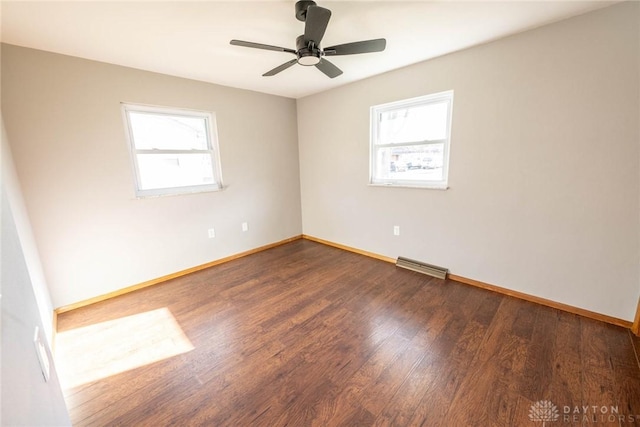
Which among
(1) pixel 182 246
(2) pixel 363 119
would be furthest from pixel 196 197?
(2) pixel 363 119

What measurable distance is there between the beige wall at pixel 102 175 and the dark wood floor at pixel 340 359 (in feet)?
1.45

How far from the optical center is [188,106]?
2979 mm

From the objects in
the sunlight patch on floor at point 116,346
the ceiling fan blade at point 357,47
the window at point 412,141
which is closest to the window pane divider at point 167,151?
the sunlight patch on floor at point 116,346

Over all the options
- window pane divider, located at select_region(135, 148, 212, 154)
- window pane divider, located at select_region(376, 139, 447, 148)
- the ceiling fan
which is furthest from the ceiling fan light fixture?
window pane divider, located at select_region(135, 148, 212, 154)

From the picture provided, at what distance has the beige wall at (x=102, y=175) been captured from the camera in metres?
2.15

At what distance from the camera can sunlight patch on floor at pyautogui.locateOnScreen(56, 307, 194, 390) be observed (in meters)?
1.72

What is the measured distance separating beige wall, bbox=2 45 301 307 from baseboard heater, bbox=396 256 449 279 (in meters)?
2.28

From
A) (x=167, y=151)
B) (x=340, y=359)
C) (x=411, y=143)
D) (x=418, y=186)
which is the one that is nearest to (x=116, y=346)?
(x=340, y=359)

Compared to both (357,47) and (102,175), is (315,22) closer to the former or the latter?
(357,47)

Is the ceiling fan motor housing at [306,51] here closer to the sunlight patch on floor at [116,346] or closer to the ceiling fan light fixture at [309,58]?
the ceiling fan light fixture at [309,58]

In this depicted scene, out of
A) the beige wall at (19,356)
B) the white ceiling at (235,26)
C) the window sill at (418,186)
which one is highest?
the white ceiling at (235,26)

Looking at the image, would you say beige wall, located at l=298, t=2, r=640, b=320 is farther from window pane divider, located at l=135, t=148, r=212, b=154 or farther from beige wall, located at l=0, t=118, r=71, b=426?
beige wall, located at l=0, t=118, r=71, b=426

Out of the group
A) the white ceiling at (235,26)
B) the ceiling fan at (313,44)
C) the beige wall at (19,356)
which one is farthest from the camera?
the white ceiling at (235,26)

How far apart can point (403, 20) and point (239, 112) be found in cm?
231
